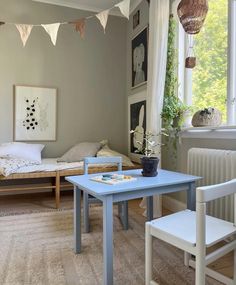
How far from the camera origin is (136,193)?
1.55 m

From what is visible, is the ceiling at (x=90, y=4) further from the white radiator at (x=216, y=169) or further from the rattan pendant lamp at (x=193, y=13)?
the white radiator at (x=216, y=169)

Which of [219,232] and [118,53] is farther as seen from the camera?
[118,53]

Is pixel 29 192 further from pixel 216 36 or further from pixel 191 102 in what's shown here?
pixel 216 36

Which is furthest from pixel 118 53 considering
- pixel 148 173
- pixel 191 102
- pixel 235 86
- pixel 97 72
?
pixel 148 173

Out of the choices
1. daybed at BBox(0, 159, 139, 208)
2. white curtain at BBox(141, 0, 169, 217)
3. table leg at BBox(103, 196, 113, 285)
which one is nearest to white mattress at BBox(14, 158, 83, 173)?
daybed at BBox(0, 159, 139, 208)

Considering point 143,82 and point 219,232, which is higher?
point 143,82

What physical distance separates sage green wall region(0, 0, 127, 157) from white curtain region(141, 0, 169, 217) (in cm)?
157

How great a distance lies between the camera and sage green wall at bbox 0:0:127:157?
3703 millimetres

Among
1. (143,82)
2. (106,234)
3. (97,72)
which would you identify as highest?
(97,72)

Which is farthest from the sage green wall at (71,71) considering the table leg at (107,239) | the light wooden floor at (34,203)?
the table leg at (107,239)

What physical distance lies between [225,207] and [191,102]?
1.27 metres

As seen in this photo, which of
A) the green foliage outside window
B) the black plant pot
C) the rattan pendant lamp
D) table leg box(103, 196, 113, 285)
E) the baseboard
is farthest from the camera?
the baseboard

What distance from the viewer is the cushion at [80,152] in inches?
139

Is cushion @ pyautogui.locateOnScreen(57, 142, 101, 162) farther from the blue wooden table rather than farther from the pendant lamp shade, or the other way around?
the pendant lamp shade
